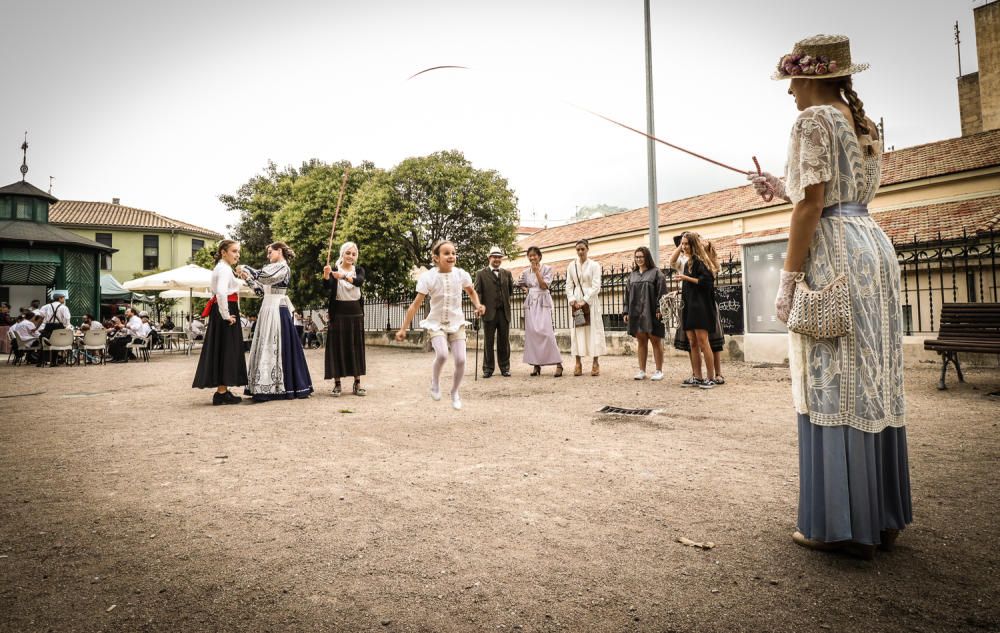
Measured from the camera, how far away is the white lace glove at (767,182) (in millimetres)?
3053

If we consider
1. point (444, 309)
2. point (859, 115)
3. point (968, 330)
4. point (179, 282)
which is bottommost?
point (968, 330)

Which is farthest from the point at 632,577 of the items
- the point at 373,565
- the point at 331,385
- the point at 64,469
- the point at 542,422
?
the point at 331,385

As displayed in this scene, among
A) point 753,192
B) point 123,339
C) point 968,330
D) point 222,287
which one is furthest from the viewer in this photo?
point 753,192

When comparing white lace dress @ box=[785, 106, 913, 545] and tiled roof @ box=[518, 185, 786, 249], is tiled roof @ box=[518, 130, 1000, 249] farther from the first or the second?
white lace dress @ box=[785, 106, 913, 545]

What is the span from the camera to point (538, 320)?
10.4 m

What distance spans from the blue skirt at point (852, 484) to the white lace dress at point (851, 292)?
0.07 metres

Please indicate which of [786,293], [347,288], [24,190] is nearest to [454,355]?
[347,288]

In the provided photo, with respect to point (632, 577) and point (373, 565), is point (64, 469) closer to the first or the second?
point (373, 565)

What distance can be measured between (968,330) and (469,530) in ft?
24.6

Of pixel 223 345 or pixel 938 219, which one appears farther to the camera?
pixel 938 219

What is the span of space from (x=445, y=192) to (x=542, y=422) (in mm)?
12794

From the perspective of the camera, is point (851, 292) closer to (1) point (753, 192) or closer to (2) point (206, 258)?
(1) point (753, 192)

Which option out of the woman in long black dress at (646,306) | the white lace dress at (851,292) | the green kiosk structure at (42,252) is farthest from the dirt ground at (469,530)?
the green kiosk structure at (42,252)

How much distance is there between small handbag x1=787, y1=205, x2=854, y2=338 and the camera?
98.9 inches
